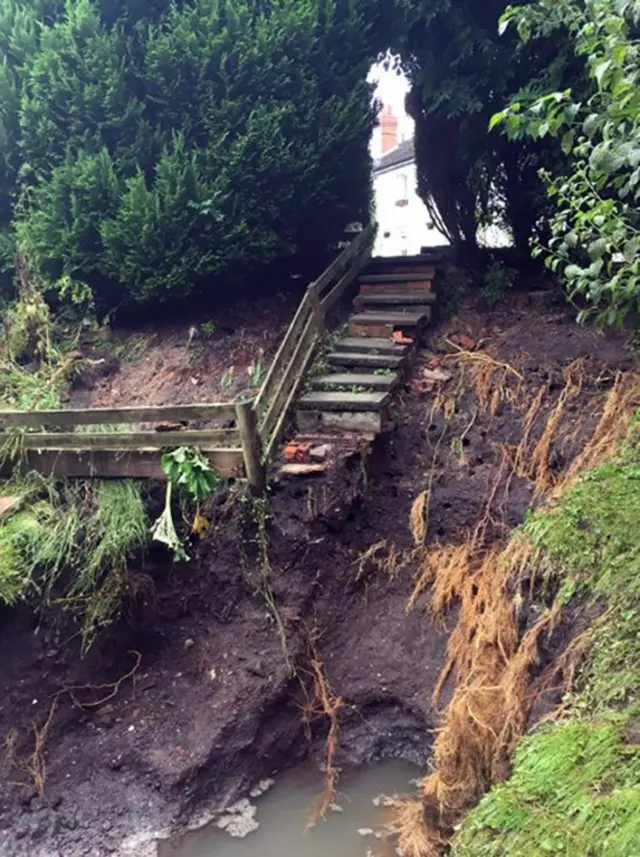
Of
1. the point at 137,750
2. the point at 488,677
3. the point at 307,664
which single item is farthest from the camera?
the point at 307,664

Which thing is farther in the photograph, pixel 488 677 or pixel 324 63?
pixel 324 63

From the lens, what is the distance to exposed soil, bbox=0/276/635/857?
4.94 meters

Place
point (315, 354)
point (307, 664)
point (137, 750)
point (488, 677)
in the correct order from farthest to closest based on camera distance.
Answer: point (315, 354) < point (307, 664) < point (137, 750) < point (488, 677)

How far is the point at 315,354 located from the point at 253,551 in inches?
84.8

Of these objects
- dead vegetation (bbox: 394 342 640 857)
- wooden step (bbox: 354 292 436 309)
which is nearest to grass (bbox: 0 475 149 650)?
dead vegetation (bbox: 394 342 640 857)

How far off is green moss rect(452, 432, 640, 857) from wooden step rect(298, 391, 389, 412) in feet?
6.10

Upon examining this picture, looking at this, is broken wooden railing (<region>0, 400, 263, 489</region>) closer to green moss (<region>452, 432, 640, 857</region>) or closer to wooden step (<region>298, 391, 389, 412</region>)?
wooden step (<region>298, 391, 389, 412</region>)

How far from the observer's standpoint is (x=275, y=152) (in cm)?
700

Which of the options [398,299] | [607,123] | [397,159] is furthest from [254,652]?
[397,159]

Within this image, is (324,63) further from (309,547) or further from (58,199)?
(309,547)

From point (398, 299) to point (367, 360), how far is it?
1.14 meters

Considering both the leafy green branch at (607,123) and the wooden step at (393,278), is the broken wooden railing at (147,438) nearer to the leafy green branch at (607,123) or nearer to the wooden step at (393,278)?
the wooden step at (393,278)

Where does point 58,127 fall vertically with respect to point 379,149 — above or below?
below

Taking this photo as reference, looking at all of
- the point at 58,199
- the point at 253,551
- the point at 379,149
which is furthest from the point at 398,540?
the point at 379,149
